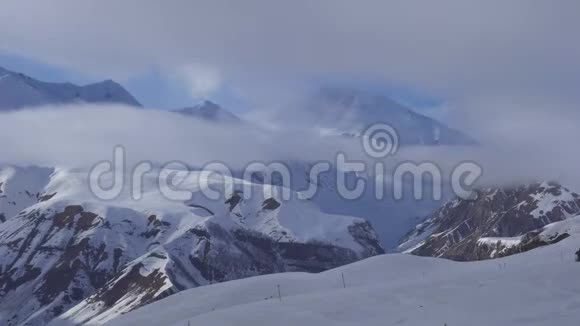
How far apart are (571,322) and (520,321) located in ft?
7.30

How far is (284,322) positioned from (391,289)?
8.78 meters

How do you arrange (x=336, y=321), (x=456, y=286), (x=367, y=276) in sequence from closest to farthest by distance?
(x=336, y=321) < (x=456, y=286) < (x=367, y=276)

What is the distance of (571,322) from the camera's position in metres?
28.3

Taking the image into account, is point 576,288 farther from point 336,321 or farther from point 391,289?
point 336,321

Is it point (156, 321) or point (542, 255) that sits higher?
point (542, 255)

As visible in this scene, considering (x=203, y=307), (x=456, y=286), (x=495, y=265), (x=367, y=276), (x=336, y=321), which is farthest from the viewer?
(x=367, y=276)

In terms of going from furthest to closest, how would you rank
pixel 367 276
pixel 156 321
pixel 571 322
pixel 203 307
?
1. pixel 367 276
2. pixel 203 307
3. pixel 156 321
4. pixel 571 322

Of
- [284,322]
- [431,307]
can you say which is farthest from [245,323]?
[431,307]

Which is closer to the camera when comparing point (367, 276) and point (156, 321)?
point (156, 321)

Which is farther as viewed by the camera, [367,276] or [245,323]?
[367,276]

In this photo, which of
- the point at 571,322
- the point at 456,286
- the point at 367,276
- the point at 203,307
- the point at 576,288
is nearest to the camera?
the point at 571,322

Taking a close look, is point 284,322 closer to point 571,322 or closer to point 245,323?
point 245,323

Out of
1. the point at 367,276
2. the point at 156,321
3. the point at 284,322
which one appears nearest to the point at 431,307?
the point at 284,322

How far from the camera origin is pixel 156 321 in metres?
43.2
